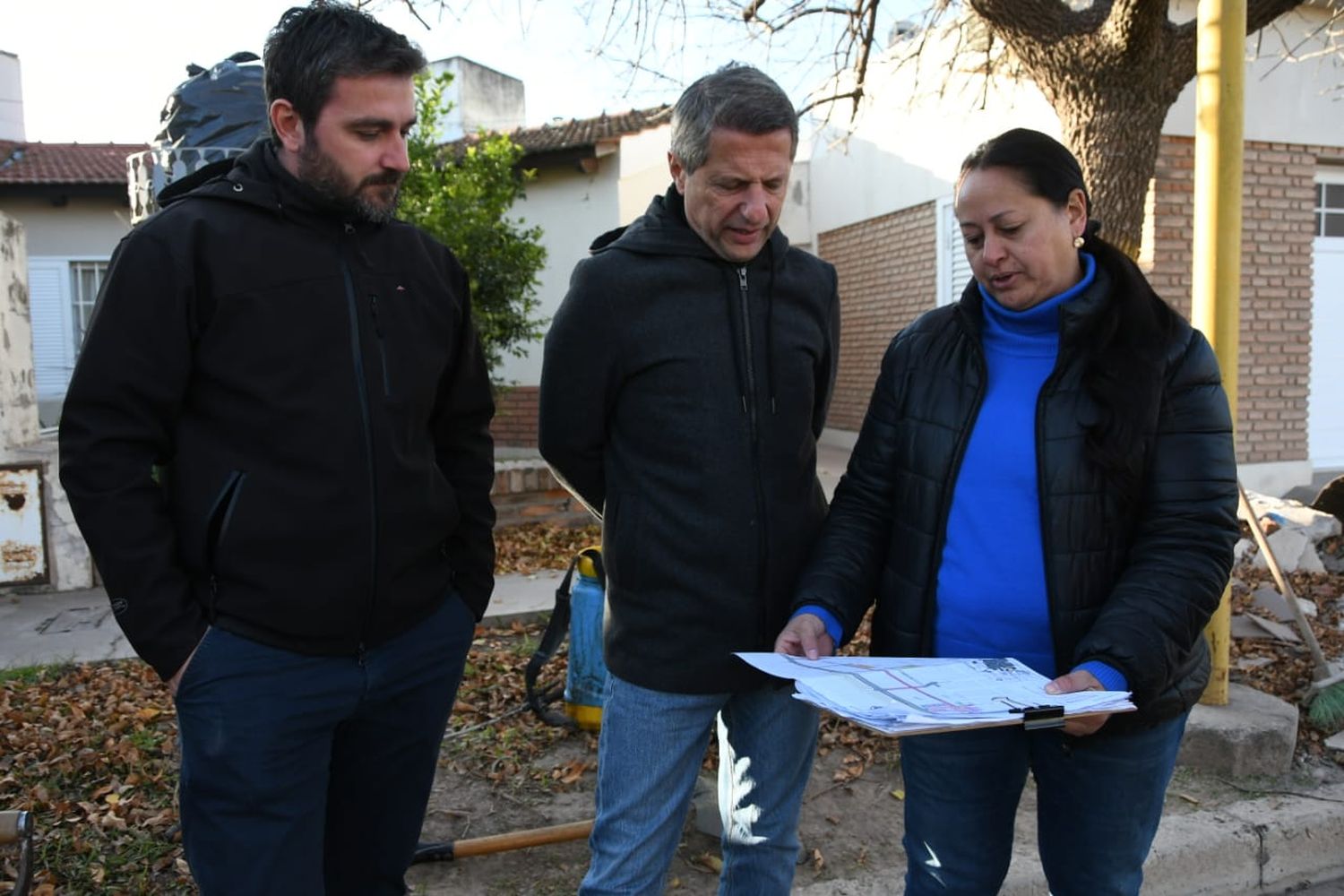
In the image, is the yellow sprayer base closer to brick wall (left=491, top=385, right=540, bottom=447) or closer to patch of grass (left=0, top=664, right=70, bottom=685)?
patch of grass (left=0, top=664, right=70, bottom=685)

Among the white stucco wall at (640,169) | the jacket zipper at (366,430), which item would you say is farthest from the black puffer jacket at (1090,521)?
the white stucco wall at (640,169)

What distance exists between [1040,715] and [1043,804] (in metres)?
0.60

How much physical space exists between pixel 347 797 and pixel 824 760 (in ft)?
7.57

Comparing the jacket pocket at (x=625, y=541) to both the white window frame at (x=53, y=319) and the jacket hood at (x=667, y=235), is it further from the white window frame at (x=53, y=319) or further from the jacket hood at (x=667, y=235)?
the white window frame at (x=53, y=319)

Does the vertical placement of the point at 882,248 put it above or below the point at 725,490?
above

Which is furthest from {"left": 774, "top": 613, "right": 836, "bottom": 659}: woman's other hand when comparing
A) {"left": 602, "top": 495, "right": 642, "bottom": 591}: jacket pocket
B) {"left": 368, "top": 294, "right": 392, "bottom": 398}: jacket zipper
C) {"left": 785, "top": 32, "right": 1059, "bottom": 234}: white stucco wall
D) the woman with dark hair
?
{"left": 785, "top": 32, "right": 1059, "bottom": 234}: white stucco wall

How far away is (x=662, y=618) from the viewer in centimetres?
217

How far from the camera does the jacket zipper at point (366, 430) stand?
2.03 metres

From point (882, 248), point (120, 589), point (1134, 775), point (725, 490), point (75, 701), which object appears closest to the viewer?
point (120, 589)

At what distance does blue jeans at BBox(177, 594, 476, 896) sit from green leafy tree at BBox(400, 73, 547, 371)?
267 inches

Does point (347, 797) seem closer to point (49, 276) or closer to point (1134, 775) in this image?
point (1134, 775)

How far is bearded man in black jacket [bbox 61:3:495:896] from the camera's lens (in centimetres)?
185

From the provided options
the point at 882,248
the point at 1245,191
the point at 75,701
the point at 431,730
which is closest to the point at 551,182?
the point at 882,248

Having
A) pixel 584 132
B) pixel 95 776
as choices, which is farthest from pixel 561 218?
pixel 95 776
